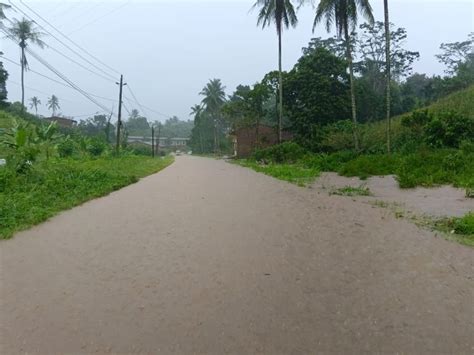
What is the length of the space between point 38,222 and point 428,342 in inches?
274

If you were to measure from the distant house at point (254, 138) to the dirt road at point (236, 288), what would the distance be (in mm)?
30722

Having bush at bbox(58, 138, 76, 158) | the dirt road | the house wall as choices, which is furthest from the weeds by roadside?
the house wall

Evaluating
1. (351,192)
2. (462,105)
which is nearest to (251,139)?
(462,105)

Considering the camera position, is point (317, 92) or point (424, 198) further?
point (317, 92)

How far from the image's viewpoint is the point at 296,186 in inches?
518

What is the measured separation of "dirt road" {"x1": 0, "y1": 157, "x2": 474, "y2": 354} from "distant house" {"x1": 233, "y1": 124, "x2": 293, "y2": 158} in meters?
30.7

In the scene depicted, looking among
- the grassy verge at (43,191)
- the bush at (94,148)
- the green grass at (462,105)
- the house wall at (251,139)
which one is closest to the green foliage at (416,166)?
the green grass at (462,105)

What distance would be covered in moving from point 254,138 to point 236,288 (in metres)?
36.7

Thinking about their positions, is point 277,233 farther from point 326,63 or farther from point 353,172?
point 326,63

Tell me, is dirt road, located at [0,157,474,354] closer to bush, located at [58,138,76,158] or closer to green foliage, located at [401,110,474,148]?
green foliage, located at [401,110,474,148]

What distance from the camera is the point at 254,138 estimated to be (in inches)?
1588

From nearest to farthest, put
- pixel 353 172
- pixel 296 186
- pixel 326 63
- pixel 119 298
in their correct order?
pixel 119 298
pixel 296 186
pixel 353 172
pixel 326 63

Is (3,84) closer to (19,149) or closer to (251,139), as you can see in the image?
(251,139)

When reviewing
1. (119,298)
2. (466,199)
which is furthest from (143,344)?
(466,199)
